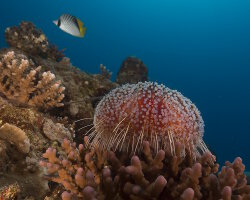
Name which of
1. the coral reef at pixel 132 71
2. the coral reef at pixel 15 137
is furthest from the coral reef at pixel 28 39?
the coral reef at pixel 132 71

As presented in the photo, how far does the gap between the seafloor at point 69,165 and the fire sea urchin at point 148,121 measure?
16 cm

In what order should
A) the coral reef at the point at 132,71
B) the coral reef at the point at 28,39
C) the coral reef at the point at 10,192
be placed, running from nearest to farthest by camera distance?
the coral reef at the point at 10,192 < the coral reef at the point at 28,39 < the coral reef at the point at 132,71

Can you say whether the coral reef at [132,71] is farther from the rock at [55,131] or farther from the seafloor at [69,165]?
the rock at [55,131]

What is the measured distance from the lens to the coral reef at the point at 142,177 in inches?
87.5

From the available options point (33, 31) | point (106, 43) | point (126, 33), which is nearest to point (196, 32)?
point (126, 33)

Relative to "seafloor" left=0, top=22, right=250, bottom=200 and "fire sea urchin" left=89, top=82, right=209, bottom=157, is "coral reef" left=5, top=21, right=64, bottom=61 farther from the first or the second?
"fire sea urchin" left=89, top=82, right=209, bottom=157

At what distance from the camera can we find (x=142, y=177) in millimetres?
2318

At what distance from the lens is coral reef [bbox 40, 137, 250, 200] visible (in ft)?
7.29

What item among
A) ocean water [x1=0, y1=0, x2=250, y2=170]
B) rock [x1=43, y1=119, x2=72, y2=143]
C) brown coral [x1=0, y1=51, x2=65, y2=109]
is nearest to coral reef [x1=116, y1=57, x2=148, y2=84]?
brown coral [x1=0, y1=51, x2=65, y2=109]

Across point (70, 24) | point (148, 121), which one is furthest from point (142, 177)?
point (70, 24)

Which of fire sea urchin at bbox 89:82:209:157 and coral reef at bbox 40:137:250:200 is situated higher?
fire sea urchin at bbox 89:82:209:157

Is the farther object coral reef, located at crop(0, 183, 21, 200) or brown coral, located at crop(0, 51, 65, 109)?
brown coral, located at crop(0, 51, 65, 109)

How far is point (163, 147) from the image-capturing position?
2.77 metres

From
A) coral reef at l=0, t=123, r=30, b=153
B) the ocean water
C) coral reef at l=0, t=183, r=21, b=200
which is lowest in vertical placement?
coral reef at l=0, t=183, r=21, b=200
